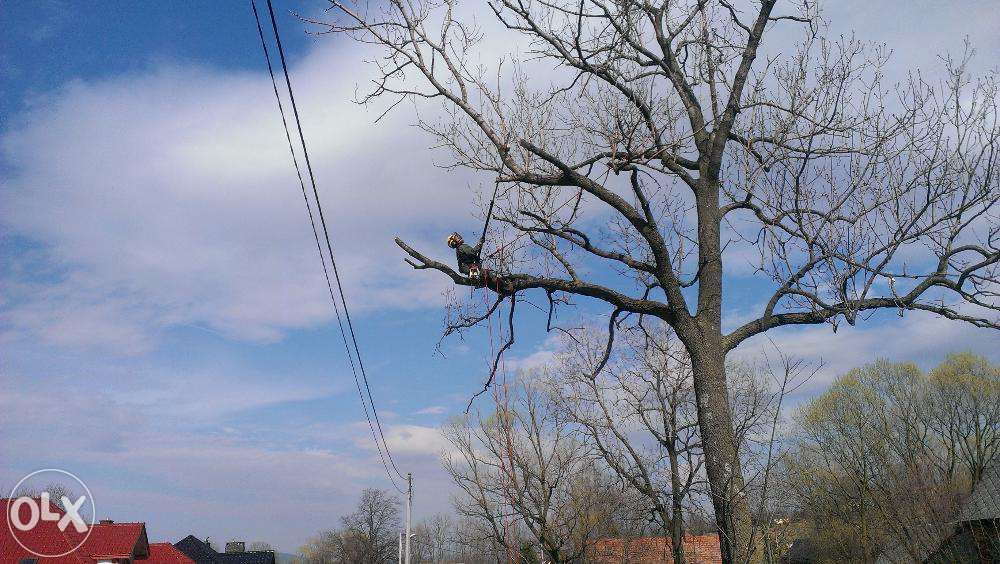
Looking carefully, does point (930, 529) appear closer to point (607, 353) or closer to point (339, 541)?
point (607, 353)

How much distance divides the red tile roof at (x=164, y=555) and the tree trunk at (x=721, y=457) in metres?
36.8

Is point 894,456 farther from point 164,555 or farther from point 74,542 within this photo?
point 164,555

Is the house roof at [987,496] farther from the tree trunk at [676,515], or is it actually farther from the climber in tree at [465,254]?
the climber in tree at [465,254]

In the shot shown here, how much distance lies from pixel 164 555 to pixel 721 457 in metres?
39.2

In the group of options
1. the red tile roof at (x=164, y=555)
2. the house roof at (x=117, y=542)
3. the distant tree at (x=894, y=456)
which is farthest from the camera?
the red tile roof at (x=164, y=555)

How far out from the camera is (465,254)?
21.4ft

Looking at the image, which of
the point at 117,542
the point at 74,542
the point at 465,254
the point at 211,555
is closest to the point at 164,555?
A: the point at 117,542

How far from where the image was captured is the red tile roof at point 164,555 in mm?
37250

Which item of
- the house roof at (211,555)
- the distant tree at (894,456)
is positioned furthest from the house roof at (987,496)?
the house roof at (211,555)

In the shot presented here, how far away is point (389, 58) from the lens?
7.25 meters

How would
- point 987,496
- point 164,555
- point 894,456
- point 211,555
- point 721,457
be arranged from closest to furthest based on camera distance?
point 721,457, point 894,456, point 987,496, point 164,555, point 211,555

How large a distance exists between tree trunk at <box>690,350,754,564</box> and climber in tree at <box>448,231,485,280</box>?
1945 mm

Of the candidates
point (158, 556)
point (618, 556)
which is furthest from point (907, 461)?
point (158, 556)

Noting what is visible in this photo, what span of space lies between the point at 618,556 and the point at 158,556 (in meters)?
22.4
